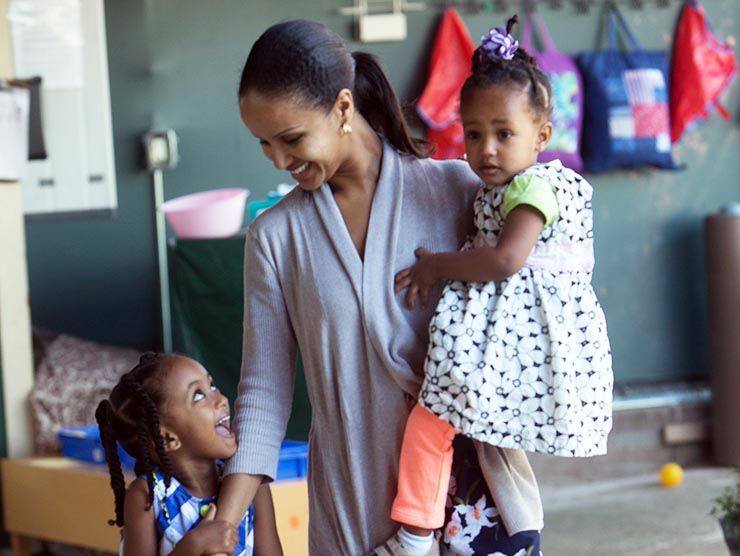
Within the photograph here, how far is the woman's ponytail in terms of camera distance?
200 cm

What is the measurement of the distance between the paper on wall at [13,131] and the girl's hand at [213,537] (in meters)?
2.88

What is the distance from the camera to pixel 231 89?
530 centimetres

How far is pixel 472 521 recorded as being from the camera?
1954 millimetres

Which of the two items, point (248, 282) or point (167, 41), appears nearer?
point (248, 282)

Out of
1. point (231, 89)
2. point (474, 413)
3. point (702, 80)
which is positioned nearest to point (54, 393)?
point (231, 89)

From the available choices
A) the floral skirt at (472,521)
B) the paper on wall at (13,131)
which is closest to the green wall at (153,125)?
the paper on wall at (13,131)

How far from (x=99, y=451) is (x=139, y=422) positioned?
2.24 metres

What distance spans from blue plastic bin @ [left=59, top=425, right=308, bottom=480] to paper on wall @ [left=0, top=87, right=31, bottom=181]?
39.4 inches

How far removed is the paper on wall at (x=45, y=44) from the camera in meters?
4.95

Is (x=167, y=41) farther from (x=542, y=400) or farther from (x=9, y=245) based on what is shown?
(x=542, y=400)

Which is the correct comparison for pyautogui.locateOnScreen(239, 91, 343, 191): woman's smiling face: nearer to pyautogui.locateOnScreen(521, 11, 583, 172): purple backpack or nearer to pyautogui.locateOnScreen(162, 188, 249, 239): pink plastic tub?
pyautogui.locateOnScreen(162, 188, 249, 239): pink plastic tub

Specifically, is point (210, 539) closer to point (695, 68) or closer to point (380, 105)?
point (380, 105)

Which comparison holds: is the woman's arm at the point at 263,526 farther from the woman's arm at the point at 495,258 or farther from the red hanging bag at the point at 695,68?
the red hanging bag at the point at 695,68

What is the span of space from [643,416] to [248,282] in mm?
4183
